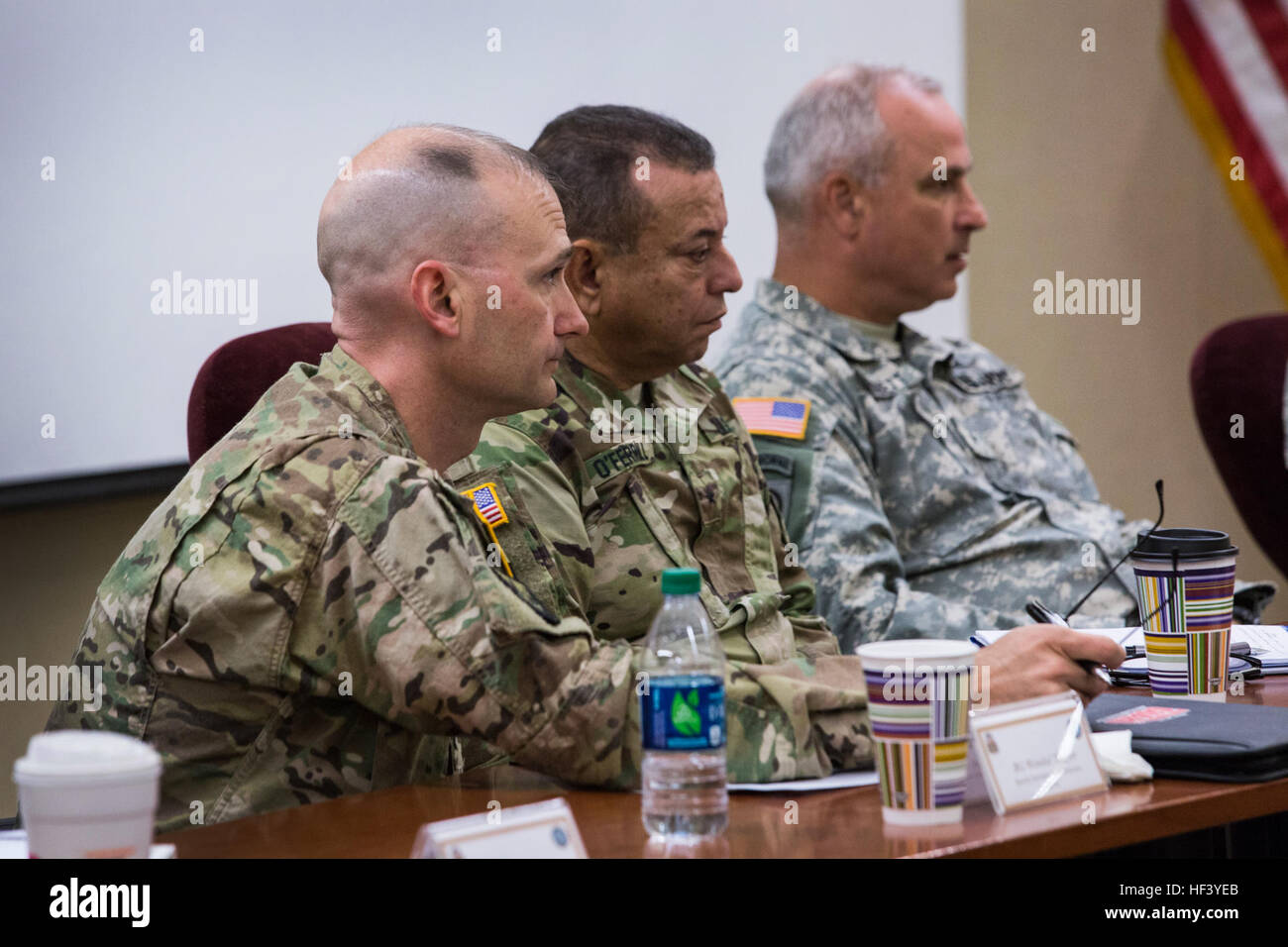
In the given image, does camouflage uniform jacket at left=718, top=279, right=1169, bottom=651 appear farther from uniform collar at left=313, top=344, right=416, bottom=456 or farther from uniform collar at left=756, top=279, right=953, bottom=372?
uniform collar at left=313, top=344, right=416, bottom=456

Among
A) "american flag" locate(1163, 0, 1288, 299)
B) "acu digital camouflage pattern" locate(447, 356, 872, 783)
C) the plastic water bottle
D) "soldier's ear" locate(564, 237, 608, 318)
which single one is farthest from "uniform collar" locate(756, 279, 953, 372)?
"american flag" locate(1163, 0, 1288, 299)

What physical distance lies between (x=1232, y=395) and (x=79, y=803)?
2.20 m

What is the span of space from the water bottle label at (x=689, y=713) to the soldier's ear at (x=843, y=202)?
1.63 meters

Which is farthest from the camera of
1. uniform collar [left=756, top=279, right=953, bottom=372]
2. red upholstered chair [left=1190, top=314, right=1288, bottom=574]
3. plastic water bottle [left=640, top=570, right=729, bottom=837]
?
red upholstered chair [left=1190, top=314, right=1288, bottom=574]

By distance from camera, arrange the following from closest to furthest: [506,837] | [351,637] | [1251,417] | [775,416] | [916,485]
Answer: [506,837] < [351,637] < [775,416] < [916,485] < [1251,417]

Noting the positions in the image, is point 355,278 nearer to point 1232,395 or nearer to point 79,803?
point 79,803

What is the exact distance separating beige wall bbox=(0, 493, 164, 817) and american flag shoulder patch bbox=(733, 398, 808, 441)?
3.01 ft

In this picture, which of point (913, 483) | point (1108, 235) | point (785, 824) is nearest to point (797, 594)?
point (913, 483)

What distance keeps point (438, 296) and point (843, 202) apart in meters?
1.36

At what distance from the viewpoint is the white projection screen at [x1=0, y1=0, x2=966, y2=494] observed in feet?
6.31

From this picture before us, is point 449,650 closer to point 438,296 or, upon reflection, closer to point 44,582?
point 438,296

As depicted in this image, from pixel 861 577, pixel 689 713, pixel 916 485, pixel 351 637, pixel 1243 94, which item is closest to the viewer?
pixel 689 713

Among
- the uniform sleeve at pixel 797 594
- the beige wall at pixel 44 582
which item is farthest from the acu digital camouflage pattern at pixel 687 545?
the beige wall at pixel 44 582

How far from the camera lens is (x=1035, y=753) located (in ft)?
3.55
